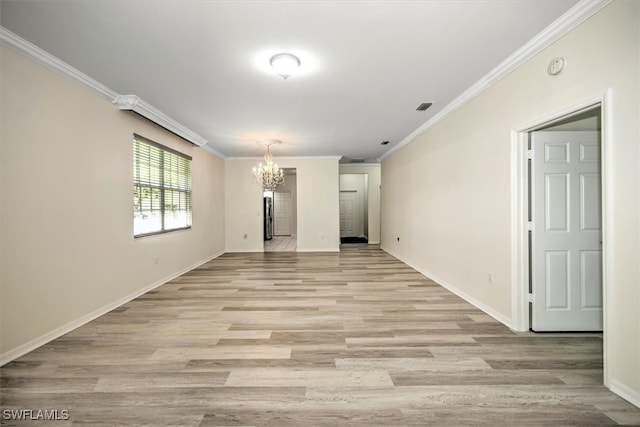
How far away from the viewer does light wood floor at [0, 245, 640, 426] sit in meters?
1.77

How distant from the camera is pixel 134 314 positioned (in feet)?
11.2

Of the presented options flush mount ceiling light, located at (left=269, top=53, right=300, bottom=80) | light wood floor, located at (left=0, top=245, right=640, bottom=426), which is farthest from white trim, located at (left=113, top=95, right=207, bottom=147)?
light wood floor, located at (left=0, top=245, right=640, bottom=426)

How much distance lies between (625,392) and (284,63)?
12.1 ft

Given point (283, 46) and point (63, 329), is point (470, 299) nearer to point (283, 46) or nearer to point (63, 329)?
point (283, 46)

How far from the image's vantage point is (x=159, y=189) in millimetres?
4773

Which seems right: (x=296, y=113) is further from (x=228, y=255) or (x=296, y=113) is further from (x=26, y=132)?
(x=228, y=255)

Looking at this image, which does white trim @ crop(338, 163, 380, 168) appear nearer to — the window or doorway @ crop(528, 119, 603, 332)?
the window

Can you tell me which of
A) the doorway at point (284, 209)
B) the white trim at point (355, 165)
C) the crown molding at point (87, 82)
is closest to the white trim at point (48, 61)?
the crown molding at point (87, 82)

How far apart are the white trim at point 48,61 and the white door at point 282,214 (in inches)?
369

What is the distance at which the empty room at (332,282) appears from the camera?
6.14 feet

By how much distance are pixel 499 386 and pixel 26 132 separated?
14.7 ft

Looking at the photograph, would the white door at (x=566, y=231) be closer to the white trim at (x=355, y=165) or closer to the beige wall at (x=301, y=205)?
the beige wall at (x=301, y=205)

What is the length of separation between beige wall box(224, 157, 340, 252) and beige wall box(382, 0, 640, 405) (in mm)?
2495

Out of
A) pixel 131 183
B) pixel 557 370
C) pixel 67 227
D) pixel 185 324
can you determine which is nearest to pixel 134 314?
pixel 185 324
